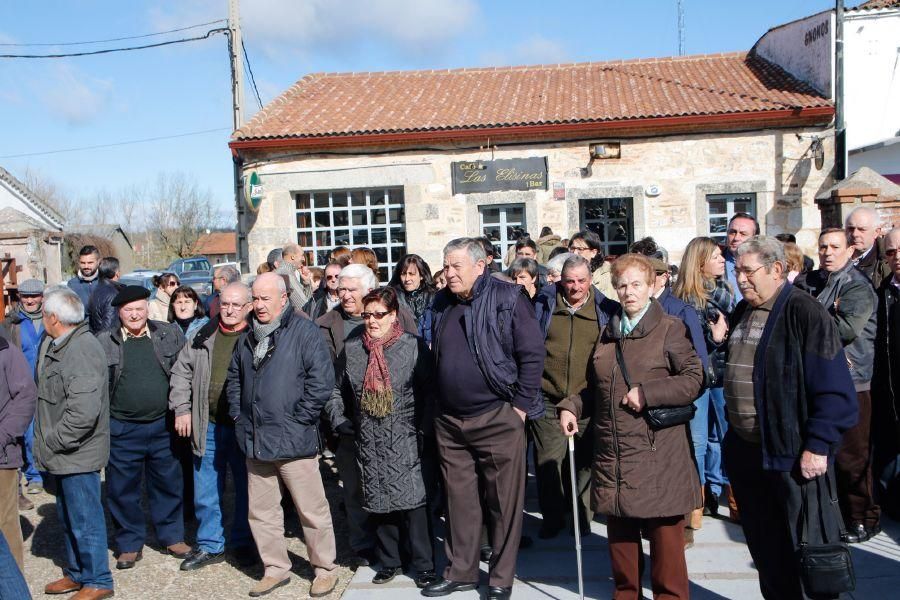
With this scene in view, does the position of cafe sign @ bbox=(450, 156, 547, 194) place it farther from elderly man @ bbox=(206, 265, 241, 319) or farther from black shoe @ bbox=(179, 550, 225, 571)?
black shoe @ bbox=(179, 550, 225, 571)

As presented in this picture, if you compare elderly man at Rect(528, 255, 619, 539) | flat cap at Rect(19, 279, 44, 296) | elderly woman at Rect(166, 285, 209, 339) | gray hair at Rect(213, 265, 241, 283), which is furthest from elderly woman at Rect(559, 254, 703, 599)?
flat cap at Rect(19, 279, 44, 296)

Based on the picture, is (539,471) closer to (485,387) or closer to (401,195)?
(485,387)

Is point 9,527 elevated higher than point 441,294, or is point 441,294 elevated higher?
point 441,294

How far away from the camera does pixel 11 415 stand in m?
4.40

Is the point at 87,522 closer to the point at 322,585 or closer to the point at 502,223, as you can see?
the point at 322,585

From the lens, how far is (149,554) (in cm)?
553

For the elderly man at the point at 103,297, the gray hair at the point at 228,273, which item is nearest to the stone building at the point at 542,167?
the elderly man at the point at 103,297

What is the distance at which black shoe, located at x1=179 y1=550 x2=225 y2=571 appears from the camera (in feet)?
Answer: 17.0

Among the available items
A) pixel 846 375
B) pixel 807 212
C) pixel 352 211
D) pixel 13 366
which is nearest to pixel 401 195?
pixel 352 211

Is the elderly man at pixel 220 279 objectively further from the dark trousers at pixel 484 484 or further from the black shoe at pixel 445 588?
the black shoe at pixel 445 588

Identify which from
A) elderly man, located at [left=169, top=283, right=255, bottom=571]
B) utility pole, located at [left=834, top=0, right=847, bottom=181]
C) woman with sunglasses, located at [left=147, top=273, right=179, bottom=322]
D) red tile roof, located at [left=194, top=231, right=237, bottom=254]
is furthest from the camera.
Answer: red tile roof, located at [left=194, top=231, right=237, bottom=254]

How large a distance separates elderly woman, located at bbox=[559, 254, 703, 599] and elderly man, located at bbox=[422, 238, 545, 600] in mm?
549

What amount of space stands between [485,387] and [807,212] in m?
10.0

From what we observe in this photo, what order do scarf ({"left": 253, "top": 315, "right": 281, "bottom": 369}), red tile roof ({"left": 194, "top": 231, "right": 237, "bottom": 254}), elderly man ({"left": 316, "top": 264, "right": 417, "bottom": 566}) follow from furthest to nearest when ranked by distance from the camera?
red tile roof ({"left": 194, "top": 231, "right": 237, "bottom": 254})
elderly man ({"left": 316, "top": 264, "right": 417, "bottom": 566})
scarf ({"left": 253, "top": 315, "right": 281, "bottom": 369})
